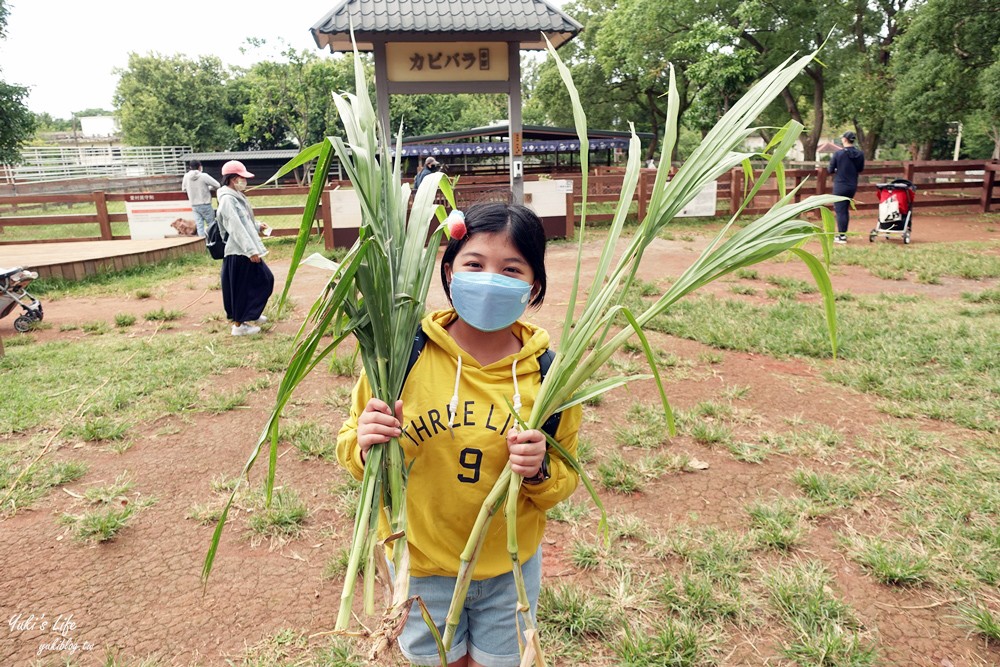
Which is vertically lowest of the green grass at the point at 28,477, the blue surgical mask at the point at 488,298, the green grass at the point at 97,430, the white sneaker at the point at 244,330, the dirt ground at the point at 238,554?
the dirt ground at the point at 238,554

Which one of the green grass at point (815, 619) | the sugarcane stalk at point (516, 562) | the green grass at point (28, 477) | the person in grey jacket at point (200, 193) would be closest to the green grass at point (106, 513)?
the green grass at point (28, 477)

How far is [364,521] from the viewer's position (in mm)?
1251

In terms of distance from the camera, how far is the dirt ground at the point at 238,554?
90.7 inches

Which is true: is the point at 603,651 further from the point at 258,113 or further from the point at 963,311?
the point at 258,113

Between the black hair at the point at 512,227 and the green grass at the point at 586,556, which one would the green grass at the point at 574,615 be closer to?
the green grass at the point at 586,556

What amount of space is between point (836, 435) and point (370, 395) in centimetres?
311

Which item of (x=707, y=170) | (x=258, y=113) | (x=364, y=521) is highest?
(x=258, y=113)

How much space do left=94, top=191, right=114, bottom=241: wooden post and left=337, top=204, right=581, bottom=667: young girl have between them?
1247 centimetres

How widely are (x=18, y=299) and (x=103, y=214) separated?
645cm

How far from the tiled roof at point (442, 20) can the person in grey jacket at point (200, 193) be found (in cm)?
306

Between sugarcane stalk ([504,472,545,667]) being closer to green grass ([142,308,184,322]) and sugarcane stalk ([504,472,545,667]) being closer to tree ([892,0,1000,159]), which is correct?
green grass ([142,308,184,322])

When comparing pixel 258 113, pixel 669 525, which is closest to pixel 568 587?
pixel 669 525

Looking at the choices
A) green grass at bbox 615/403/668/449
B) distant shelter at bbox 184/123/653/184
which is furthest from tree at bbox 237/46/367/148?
green grass at bbox 615/403/668/449

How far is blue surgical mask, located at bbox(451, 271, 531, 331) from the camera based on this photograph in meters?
1.42
